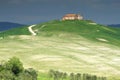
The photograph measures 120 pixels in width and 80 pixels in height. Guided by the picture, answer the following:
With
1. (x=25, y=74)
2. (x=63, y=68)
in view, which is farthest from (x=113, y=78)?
(x=25, y=74)

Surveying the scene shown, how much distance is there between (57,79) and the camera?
157750 millimetres

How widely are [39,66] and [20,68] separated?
1627 inches

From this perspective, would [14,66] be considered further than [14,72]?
No

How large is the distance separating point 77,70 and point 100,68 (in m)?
14.5

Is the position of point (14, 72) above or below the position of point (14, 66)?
below

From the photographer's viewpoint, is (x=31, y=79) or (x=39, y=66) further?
(x=39, y=66)

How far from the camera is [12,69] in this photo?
5778 inches

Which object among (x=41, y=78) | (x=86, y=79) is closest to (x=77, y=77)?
(x=86, y=79)

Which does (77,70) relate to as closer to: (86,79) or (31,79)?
(86,79)

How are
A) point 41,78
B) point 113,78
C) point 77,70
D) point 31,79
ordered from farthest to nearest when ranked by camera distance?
point 77,70, point 113,78, point 41,78, point 31,79

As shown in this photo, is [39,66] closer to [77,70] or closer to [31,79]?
[77,70]

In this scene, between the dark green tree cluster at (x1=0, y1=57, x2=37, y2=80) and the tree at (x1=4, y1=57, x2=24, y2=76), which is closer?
the dark green tree cluster at (x1=0, y1=57, x2=37, y2=80)

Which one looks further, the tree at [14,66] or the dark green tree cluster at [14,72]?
the tree at [14,66]

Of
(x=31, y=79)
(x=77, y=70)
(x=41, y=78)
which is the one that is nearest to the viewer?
(x=31, y=79)
